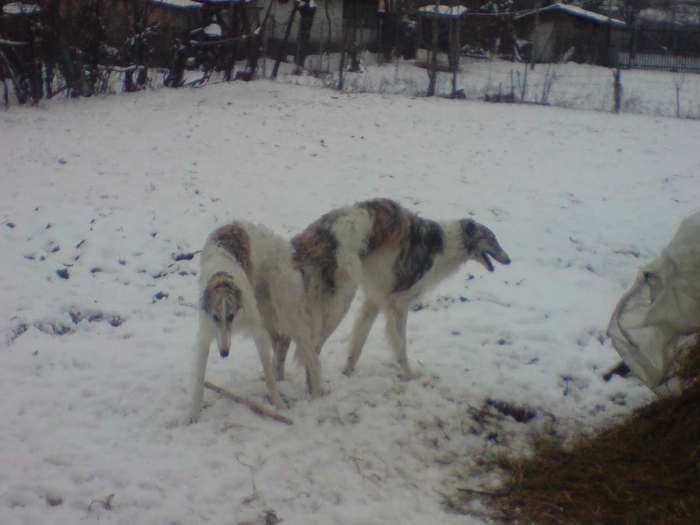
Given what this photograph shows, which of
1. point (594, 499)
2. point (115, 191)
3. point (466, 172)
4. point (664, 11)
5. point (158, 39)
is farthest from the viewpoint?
point (664, 11)

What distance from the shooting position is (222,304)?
14.3ft

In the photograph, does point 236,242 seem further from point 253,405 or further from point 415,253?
point 415,253

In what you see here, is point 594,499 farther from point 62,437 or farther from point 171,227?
point 171,227

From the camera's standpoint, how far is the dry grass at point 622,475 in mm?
3697

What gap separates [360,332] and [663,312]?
2.18m

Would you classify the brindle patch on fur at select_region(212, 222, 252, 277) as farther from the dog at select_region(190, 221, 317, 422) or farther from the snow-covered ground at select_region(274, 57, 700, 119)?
the snow-covered ground at select_region(274, 57, 700, 119)

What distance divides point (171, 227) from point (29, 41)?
8.28 metres

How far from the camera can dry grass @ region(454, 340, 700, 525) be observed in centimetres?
370

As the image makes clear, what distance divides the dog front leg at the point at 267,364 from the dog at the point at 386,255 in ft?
2.03

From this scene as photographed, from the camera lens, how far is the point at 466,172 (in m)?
11.3

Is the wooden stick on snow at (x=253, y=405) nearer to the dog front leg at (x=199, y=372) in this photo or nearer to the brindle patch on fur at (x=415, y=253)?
the dog front leg at (x=199, y=372)

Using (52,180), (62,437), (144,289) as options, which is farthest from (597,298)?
(52,180)

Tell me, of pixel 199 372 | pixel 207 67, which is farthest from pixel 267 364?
pixel 207 67

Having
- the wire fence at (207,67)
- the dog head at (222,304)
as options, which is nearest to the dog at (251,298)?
Result: the dog head at (222,304)
